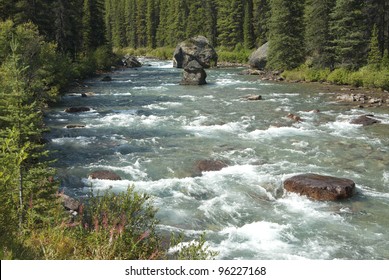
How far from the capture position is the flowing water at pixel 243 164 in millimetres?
11336

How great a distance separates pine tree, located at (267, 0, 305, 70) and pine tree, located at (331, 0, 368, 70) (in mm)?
7939

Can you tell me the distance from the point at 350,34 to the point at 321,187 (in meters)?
35.0

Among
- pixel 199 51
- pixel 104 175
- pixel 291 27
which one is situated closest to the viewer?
pixel 104 175

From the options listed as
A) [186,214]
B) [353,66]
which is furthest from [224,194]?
[353,66]

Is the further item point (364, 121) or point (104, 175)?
point (364, 121)

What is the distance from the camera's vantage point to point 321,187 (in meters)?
13.7

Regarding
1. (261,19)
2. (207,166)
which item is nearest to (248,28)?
(261,19)

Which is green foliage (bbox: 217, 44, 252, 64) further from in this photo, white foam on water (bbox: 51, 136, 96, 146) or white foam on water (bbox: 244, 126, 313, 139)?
white foam on water (bbox: 51, 136, 96, 146)

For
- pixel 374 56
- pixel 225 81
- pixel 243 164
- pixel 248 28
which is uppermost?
pixel 248 28

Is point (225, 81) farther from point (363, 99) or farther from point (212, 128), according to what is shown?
point (212, 128)

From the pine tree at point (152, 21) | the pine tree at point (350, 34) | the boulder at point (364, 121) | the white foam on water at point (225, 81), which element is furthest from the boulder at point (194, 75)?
the pine tree at point (152, 21)

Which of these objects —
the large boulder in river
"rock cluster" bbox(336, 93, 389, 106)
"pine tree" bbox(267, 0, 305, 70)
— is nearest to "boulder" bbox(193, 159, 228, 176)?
"rock cluster" bbox(336, 93, 389, 106)

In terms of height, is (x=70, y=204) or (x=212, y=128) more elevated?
(x=212, y=128)

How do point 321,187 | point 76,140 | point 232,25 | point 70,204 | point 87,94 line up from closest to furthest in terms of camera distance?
point 70,204 → point 321,187 → point 76,140 → point 87,94 → point 232,25
